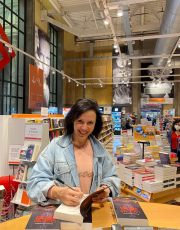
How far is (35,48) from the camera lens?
32.2 feet

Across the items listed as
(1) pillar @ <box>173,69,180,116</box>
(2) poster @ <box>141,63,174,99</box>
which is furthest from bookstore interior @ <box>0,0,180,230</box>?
(1) pillar @ <box>173,69,180,116</box>

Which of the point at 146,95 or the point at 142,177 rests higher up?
the point at 146,95

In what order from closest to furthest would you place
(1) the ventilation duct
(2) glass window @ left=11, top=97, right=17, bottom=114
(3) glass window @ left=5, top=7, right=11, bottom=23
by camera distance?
(1) the ventilation duct
(3) glass window @ left=5, top=7, right=11, bottom=23
(2) glass window @ left=11, top=97, right=17, bottom=114

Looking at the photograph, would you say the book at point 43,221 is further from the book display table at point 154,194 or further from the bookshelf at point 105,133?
the bookshelf at point 105,133

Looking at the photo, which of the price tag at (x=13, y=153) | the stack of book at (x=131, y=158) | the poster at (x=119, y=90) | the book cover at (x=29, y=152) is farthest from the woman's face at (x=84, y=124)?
the poster at (x=119, y=90)

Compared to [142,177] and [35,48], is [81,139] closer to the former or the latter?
[142,177]

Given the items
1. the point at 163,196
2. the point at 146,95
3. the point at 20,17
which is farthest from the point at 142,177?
the point at 146,95

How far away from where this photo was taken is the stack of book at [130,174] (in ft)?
11.9

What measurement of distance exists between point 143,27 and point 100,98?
8.04m

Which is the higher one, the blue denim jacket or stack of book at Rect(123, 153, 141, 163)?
the blue denim jacket

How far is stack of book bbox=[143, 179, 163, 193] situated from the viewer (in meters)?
3.26

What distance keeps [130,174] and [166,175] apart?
0.65 meters

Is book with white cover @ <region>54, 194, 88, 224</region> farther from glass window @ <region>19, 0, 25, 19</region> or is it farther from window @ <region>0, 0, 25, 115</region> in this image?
glass window @ <region>19, 0, 25, 19</region>

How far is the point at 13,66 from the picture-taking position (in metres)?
9.01
